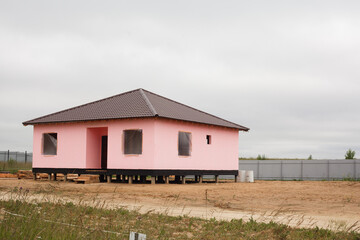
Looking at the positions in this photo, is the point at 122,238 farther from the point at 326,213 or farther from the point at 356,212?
the point at 356,212

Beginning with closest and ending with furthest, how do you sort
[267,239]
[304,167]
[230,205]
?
1. [267,239]
2. [230,205]
3. [304,167]

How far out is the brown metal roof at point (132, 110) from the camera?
22.1 meters

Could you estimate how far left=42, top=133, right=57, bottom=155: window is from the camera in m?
25.0

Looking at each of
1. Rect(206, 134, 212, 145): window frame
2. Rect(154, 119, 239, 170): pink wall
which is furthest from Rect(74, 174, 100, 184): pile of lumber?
Rect(206, 134, 212, 145): window frame

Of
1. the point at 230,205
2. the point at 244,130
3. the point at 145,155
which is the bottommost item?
the point at 230,205

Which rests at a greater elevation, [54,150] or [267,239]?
[54,150]

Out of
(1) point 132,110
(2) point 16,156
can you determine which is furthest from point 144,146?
(2) point 16,156

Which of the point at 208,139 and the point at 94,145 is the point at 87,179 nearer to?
the point at 94,145

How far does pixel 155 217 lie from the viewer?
9578 mm

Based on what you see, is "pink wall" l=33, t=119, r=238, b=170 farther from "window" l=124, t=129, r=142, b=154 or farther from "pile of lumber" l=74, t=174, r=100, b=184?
"pile of lumber" l=74, t=174, r=100, b=184

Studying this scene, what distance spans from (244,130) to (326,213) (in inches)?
663

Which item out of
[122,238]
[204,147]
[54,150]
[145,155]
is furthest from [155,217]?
[54,150]

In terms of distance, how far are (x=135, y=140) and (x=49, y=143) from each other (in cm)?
640

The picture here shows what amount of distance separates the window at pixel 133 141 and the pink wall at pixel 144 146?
254mm
